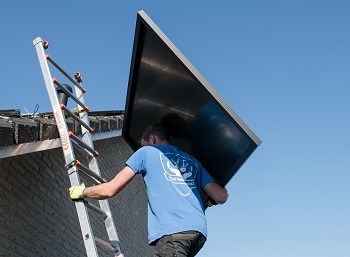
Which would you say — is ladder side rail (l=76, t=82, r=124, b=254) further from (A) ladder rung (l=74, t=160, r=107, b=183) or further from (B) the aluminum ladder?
(A) ladder rung (l=74, t=160, r=107, b=183)

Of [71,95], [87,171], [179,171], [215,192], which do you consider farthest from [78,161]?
[215,192]

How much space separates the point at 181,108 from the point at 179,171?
608 millimetres

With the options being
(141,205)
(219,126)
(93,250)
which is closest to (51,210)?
(93,250)

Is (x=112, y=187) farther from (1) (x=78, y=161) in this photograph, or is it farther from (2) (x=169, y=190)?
(1) (x=78, y=161)

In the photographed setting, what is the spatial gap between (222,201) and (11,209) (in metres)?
2.05

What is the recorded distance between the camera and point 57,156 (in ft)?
21.8

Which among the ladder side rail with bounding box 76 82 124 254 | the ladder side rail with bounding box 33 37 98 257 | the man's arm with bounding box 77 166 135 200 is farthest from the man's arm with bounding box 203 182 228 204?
the ladder side rail with bounding box 33 37 98 257

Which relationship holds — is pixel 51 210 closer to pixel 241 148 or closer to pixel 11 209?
pixel 11 209

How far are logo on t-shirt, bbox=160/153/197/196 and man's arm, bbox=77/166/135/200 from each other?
28 cm

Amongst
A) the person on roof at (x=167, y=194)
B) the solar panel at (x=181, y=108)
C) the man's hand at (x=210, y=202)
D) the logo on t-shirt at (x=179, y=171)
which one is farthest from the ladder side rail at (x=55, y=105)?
the man's hand at (x=210, y=202)

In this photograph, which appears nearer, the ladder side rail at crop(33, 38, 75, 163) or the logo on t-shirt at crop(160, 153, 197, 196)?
the logo on t-shirt at crop(160, 153, 197, 196)

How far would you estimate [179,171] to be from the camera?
4297 mm

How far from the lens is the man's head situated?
4.53 meters

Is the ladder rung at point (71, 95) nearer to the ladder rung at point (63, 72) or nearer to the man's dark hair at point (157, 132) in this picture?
the ladder rung at point (63, 72)
